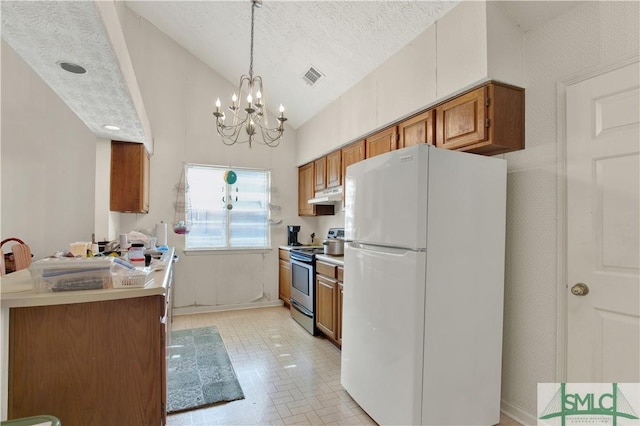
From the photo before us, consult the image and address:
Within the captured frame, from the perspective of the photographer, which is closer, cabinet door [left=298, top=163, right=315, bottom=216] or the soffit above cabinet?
the soffit above cabinet

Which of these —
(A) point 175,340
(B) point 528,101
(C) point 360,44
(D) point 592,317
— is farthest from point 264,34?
(D) point 592,317

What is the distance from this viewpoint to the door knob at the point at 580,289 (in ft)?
5.95

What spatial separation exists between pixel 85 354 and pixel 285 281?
3.29 meters

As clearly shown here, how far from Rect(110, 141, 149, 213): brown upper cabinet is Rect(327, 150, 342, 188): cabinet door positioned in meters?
2.15

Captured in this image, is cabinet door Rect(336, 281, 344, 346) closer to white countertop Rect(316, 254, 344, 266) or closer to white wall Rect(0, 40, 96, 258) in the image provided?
white countertop Rect(316, 254, 344, 266)

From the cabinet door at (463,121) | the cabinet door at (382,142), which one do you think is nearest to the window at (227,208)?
the cabinet door at (382,142)

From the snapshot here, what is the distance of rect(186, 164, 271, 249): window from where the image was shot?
462 cm

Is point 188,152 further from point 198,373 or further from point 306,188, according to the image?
point 198,373

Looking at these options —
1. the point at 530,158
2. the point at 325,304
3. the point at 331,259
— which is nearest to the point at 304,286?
the point at 325,304

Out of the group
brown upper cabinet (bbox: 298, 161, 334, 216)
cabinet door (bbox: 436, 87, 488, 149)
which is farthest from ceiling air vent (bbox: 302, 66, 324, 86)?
cabinet door (bbox: 436, 87, 488, 149)

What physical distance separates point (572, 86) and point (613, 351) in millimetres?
1476

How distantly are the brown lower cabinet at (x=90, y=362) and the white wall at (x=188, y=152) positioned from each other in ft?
9.94

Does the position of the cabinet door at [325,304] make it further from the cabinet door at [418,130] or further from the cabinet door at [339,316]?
the cabinet door at [418,130]

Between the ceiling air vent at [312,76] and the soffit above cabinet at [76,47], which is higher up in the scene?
the ceiling air vent at [312,76]
